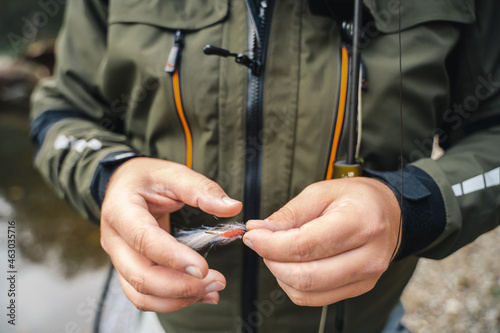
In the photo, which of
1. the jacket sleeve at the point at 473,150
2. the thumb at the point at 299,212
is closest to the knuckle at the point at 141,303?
the thumb at the point at 299,212

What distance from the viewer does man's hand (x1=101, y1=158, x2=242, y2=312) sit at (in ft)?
2.91

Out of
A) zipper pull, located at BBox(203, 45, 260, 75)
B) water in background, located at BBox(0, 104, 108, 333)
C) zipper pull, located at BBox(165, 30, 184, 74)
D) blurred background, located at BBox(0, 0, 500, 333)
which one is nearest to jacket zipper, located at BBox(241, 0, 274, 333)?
zipper pull, located at BBox(203, 45, 260, 75)

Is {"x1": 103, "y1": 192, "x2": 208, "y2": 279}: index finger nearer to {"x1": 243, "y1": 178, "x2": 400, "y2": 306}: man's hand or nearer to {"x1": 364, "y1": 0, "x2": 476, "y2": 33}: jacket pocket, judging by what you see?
{"x1": 243, "y1": 178, "x2": 400, "y2": 306}: man's hand

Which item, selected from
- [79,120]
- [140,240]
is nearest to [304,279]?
[140,240]

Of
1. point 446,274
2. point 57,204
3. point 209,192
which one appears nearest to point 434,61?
point 209,192

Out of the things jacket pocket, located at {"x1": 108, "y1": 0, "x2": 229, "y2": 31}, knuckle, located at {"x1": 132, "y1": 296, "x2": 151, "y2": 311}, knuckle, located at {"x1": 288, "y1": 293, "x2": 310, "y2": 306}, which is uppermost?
jacket pocket, located at {"x1": 108, "y1": 0, "x2": 229, "y2": 31}

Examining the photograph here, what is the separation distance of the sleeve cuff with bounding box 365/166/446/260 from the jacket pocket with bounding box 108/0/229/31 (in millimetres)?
766

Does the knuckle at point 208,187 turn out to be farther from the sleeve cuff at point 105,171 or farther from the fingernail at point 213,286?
the sleeve cuff at point 105,171

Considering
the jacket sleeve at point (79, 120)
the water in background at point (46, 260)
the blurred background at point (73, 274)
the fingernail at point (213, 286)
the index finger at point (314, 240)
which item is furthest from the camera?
the water in background at point (46, 260)

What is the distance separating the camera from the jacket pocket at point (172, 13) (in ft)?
4.06

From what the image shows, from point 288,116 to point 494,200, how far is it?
0.78 metres

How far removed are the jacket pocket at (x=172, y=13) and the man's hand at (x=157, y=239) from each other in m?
0.55

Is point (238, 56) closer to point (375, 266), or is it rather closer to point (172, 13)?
point (172, 13)

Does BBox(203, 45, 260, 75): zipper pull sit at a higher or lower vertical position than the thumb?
higher
